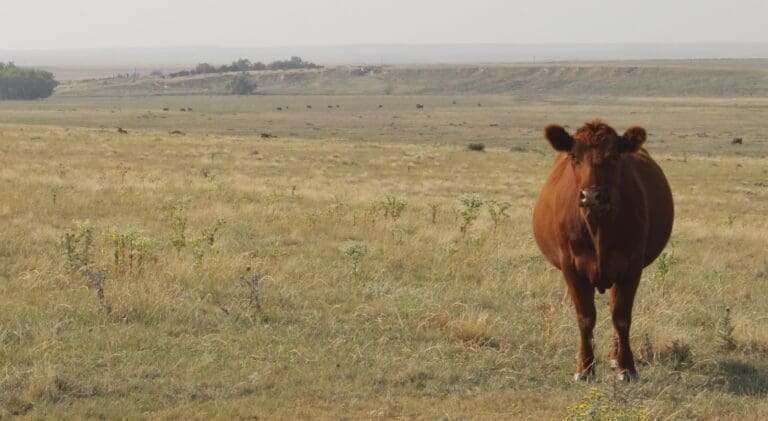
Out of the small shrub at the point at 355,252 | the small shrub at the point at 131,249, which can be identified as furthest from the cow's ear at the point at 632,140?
the small shrub at the point at 131,249

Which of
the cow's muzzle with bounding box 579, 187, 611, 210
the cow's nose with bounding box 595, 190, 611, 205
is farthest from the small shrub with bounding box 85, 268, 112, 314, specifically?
the cow's nose with bounding box 595, 190, 611, 205

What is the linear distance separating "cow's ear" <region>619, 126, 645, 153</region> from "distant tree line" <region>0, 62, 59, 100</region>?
5775 inches

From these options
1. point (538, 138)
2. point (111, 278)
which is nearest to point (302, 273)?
point (111, 278)

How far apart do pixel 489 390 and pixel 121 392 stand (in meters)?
2.87

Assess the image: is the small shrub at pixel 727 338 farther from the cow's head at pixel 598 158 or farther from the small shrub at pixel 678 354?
the cow's head at pixel 598 158

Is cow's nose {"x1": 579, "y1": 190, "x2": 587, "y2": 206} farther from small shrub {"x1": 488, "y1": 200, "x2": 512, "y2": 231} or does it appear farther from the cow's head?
small shrub {"x1": 488, "y1": 200, "x2": 512, "y2": 231}

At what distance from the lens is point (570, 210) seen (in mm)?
7234

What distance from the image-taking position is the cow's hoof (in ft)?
22.7

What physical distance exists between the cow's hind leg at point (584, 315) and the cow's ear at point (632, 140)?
116 cm

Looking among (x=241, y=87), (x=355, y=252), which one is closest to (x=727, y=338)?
(x=355, y=252)

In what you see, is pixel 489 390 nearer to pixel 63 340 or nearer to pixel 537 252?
pixel 63 340

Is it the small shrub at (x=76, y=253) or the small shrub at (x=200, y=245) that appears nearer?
the small shrub at (x=76, y=253)

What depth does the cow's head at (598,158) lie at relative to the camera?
6551 millimetres

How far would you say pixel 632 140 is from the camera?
6934 millimetres
